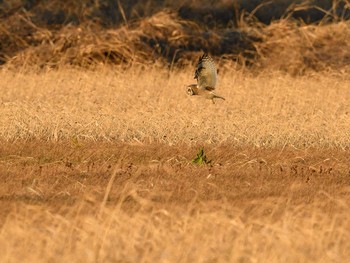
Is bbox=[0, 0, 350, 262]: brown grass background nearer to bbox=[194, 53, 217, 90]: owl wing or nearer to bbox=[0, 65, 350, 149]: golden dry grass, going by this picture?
bbox=[0, 65, 350, 149]: golden dry grass

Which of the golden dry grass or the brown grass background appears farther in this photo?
the golden dry grass

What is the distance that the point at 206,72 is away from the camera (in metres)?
11.3

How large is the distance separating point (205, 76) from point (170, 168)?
2456 millimetres

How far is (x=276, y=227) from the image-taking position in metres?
6.28

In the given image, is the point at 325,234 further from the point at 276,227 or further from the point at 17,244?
the point at 17,244

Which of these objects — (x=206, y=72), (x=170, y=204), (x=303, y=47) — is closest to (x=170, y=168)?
(x=170, y=204)

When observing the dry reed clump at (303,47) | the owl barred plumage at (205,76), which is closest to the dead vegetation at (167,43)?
the dry reed clump at (303,47)

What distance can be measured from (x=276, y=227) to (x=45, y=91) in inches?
350

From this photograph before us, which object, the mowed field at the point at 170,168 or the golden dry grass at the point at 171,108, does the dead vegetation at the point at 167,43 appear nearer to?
the golden dry grass at the point at 171,108

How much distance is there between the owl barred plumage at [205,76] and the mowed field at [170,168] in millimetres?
394

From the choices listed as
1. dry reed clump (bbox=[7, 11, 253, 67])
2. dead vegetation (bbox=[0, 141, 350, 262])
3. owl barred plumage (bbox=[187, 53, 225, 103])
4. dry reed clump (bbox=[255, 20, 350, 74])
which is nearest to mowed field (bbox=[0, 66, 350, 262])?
dead vegetation (bbox=[0, 141, 350, 262])

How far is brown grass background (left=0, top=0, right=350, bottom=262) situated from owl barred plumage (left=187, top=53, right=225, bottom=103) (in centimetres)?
40

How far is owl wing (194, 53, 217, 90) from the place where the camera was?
11195 mm

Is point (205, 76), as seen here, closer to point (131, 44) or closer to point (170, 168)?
point (170, 168)
